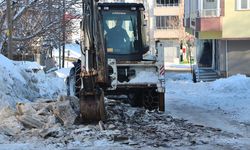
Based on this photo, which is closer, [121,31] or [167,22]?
[121,31]

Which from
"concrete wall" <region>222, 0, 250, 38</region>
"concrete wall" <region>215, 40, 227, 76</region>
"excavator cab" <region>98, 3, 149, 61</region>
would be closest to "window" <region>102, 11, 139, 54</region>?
"excavator cab" <region>98, 3, 149, 61</region>

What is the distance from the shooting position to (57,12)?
28.7 metres

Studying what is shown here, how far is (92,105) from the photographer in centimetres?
1268

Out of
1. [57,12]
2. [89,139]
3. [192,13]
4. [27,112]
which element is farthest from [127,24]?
[192,13]

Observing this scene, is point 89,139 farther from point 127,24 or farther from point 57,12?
point 57,12

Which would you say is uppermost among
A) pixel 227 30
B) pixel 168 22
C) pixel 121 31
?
pixel 168 22

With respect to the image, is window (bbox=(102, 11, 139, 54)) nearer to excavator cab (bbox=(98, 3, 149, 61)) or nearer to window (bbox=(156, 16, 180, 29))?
excavator cab (bbox=(98, 3, 149, 61))

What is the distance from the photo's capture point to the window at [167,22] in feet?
277

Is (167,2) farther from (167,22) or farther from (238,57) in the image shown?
(238,57)

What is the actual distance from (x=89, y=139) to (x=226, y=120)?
215 inches

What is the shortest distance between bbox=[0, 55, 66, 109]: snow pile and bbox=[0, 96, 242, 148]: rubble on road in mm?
1964

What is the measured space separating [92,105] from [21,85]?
5.52 metres

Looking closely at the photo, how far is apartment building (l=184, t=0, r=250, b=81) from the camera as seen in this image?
36031 millimetres

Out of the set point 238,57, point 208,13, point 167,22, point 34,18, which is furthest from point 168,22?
point 34,18
